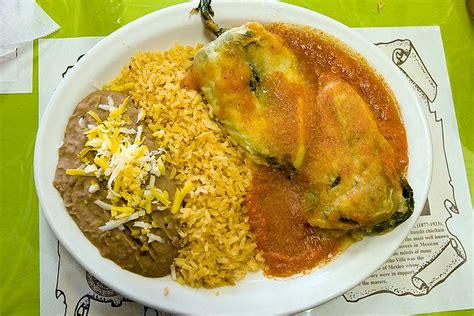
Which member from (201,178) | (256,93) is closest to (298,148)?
(256,93)

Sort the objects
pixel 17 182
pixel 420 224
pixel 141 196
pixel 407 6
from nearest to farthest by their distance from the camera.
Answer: pixel 141 196 < pixel 17 182 < pixel 420 224 < pixel 407 6

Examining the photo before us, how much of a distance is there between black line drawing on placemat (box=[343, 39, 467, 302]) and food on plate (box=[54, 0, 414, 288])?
27 centimetres

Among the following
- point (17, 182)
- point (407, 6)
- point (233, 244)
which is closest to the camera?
point (233, 244)

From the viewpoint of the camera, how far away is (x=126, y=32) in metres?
1.91

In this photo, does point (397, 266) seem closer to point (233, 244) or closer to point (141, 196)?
point (233, 244)

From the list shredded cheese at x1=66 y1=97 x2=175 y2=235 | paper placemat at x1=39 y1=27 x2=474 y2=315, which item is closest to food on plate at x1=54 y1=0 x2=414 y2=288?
shredded cheese at x1=66 y1=97 x2=175 y2=235

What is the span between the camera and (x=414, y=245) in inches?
82.1

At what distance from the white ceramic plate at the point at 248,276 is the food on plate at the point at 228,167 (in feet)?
0.14

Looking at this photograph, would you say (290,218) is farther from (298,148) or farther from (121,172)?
(121,172)

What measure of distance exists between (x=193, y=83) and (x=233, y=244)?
0.58 meters

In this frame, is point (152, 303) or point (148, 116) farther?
point (148, 116)

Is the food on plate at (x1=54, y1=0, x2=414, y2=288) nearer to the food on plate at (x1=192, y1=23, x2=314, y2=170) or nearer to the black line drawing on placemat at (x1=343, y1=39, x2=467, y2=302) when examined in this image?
the food on plate at (x1=192, y1=23, x2=314, y2=170)

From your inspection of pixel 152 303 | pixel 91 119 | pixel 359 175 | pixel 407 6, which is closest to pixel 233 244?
pixel 152 303

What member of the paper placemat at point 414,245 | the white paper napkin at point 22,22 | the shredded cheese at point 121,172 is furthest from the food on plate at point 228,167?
the white paper napkin at point 22,22
